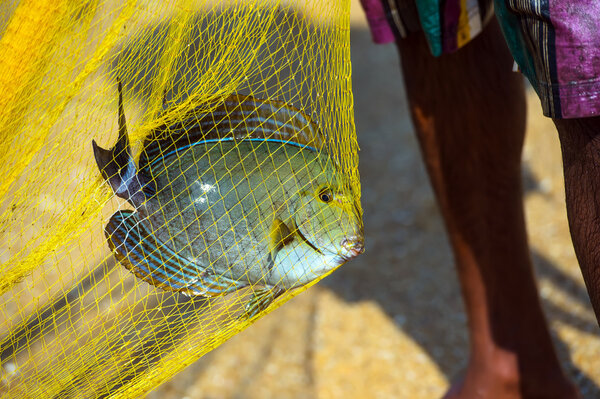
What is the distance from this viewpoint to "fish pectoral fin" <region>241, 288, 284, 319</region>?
117 cm

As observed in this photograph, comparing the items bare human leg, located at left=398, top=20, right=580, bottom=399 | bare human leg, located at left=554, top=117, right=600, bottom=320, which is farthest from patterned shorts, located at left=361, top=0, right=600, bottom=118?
bare human leg, located at left=398, top=20, right=580, bottom=399

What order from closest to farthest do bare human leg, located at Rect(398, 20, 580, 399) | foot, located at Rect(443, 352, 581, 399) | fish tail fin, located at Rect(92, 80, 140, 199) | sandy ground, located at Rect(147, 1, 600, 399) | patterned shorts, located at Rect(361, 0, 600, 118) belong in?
patterned shorts, located at Rect(361, 0, 600, 118) < fish tail fin, located at Rect(92, 80, 140, 199) < bare human leg, located at Rect(398, 20, 580, 399) < foot, located at Rect(443, 352, 581, 399) < sandy ground, located at Rect(147, 1, 600, 399)

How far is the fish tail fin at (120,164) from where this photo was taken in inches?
43.4

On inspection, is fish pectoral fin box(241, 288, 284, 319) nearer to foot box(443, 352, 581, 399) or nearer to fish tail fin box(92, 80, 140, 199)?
fish tail fin box(92, 80, 140, 199)

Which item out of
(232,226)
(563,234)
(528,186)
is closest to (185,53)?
(232,226)

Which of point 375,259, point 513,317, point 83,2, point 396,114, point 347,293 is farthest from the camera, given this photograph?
point 396,114

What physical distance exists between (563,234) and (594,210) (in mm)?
1724

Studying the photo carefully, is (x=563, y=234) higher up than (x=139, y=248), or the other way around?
(x=139, y=248)

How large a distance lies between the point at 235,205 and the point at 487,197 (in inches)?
36.6

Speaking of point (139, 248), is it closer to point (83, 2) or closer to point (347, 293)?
point (83, 2)

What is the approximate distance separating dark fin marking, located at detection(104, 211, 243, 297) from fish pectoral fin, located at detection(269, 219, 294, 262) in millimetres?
96

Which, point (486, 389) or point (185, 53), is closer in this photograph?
point (185, 53)

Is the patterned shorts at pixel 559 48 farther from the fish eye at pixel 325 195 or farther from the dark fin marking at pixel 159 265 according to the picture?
the dark fin marking at pixel 159 265

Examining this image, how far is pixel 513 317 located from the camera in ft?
6.16
